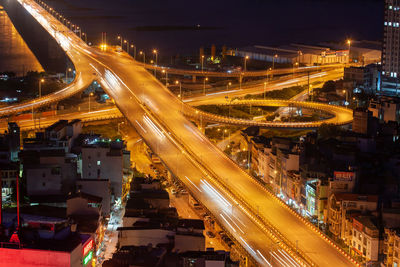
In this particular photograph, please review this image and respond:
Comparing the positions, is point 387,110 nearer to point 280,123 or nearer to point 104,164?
point 280,123

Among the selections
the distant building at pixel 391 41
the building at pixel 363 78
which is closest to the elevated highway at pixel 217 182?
the building at pixel 363 78

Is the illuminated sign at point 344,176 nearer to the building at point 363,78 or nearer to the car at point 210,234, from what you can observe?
the car at point 210,234

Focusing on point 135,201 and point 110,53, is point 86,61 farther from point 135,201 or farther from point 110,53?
point 135,201

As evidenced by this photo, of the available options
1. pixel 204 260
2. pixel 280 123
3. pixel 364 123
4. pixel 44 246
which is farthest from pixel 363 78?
pixel 44 246

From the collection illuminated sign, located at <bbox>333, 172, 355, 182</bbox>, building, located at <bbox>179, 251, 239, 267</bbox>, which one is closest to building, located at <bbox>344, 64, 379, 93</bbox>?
illuminated sign, located at <bbox>333, 172, 355, 182</bbox>

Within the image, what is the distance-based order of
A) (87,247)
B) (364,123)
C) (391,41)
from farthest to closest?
(391,41)
(364,123)
(87,247)

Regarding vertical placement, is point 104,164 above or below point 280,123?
below
